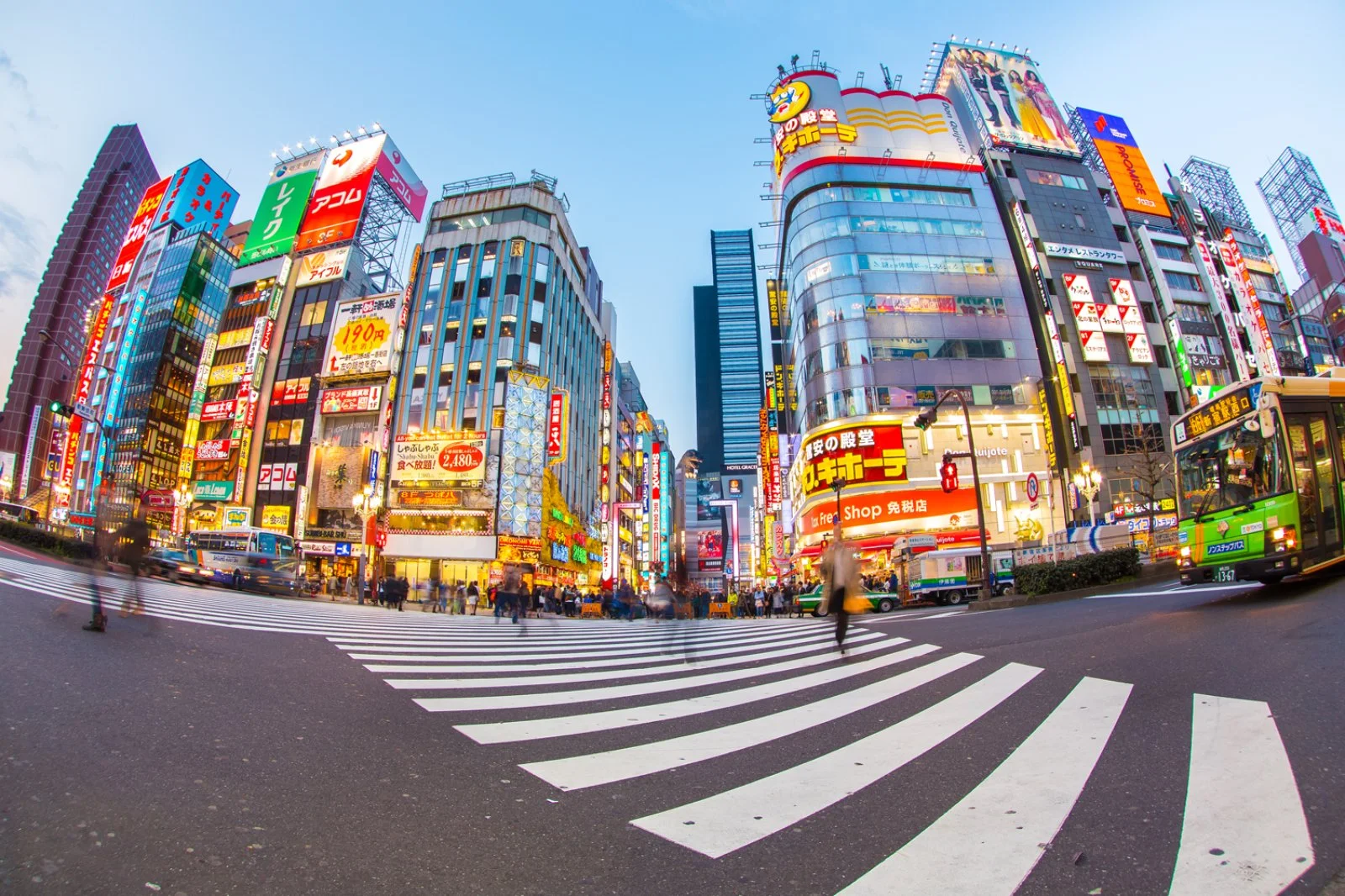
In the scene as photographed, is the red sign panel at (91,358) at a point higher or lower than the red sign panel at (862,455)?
higher

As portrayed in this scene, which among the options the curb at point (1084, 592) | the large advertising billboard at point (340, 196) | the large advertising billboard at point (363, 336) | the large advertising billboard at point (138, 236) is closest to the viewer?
the curb at point (1084, 592)

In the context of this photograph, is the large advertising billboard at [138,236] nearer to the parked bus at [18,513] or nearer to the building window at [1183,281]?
the parked bus at [18,513]

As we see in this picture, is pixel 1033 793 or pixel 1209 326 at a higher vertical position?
pixel 1209 326

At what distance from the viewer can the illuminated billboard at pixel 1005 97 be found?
5125cm

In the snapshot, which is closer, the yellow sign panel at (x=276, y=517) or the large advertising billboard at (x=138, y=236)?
the yellow sign panel at (x=276, y=517)

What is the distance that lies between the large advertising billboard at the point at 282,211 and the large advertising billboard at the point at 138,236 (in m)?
23.3

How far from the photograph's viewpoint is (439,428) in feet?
124

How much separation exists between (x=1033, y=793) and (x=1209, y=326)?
6261 centimetres

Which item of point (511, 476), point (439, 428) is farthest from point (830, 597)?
point (439, 428)

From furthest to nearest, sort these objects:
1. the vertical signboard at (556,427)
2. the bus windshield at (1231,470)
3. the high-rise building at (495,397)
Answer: the vertical signboard at (556,427) → the high-rise building at (495,397) → the bus windshield at (1231,470)

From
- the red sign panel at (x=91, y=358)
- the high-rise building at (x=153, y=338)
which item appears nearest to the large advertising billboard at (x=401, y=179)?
the high-rise building at (x=153, y=338)

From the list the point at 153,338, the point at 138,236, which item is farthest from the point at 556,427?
the point at 138,236

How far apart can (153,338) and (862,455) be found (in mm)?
71522

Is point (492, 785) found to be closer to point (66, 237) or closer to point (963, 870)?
point (963, 870)
